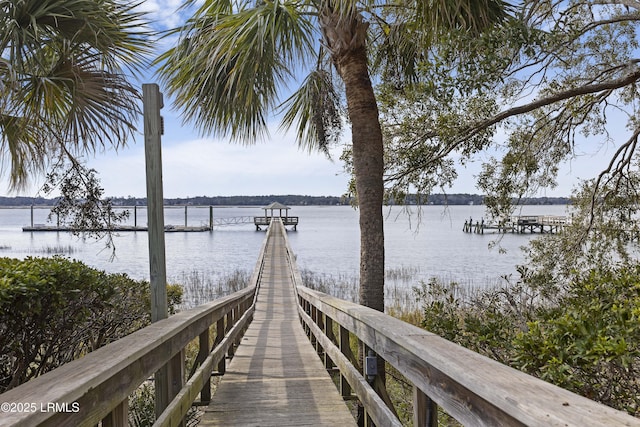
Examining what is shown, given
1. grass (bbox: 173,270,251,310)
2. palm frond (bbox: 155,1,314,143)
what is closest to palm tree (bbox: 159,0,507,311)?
palm frond (bbox: 155,1,314,143)

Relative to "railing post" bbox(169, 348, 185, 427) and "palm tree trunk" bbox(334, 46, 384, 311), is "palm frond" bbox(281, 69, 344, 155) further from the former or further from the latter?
"railing post" bbox(169, 348, 185, 427)

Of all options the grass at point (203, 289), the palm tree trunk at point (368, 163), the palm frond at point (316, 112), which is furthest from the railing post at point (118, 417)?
the grass at point (203, 289)

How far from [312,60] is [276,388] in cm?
379

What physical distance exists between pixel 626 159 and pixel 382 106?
3.82 m

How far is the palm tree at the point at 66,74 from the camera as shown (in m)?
3.82

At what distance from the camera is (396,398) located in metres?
6.68

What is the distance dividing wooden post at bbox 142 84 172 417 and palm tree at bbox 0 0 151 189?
145 centimetres

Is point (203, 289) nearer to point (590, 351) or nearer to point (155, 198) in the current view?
point (155, 198)

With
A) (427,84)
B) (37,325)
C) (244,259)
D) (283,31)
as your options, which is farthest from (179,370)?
(244,259)

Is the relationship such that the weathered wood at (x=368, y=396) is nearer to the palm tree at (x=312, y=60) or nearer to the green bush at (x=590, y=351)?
the green bush at (x=590, y=351)

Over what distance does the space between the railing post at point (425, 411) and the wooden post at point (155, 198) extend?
5.53 ft

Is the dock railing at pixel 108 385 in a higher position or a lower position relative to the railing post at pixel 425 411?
higher

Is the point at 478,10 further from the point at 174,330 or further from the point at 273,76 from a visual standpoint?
the point at 174,330

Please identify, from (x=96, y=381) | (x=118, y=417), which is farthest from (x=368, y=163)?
(x=96, y=381)
